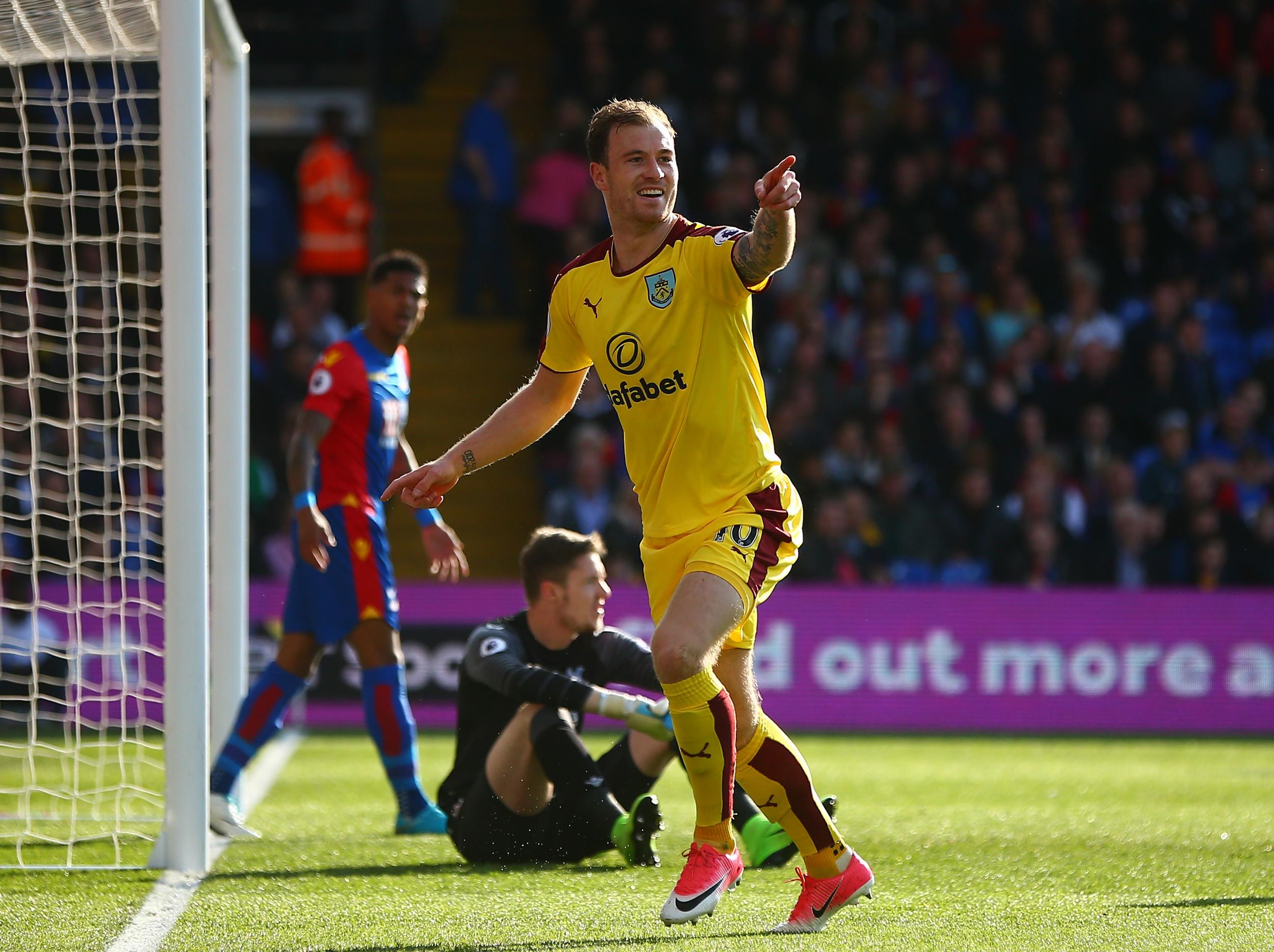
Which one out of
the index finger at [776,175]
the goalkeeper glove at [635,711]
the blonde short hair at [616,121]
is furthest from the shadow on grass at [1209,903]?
the blonde short hair at [616,121]

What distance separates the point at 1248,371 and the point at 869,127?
13.3 feet

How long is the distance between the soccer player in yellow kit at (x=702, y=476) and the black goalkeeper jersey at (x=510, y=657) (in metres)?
1.25

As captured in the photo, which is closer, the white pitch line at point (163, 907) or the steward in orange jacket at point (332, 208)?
the white pitch line at point (163, 907)

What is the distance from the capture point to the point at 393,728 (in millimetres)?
6445

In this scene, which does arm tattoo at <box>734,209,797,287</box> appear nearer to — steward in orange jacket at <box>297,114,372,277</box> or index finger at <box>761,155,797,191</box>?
index finger at <box>761,155,797,191</box>

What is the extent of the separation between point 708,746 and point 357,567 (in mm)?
2635

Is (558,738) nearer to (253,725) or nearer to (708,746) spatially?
(708,746)

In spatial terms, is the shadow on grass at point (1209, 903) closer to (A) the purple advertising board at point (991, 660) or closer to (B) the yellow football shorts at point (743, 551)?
(B) the yellow football shorts at point (743, 551)

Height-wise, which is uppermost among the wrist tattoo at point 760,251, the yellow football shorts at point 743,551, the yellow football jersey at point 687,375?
the wrist tattoo at point 760,251

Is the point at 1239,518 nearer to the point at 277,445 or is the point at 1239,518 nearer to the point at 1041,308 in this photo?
the point at 1041,308

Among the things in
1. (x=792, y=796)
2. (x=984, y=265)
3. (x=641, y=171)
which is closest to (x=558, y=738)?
(x=792, y=796)

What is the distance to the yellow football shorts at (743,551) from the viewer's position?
418cm

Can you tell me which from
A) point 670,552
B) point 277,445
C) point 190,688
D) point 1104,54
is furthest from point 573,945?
point 1104,54

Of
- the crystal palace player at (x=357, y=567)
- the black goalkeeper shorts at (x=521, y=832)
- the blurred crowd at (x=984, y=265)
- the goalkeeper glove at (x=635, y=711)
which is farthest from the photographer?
the blurred crowd at (x=984, y=265)
